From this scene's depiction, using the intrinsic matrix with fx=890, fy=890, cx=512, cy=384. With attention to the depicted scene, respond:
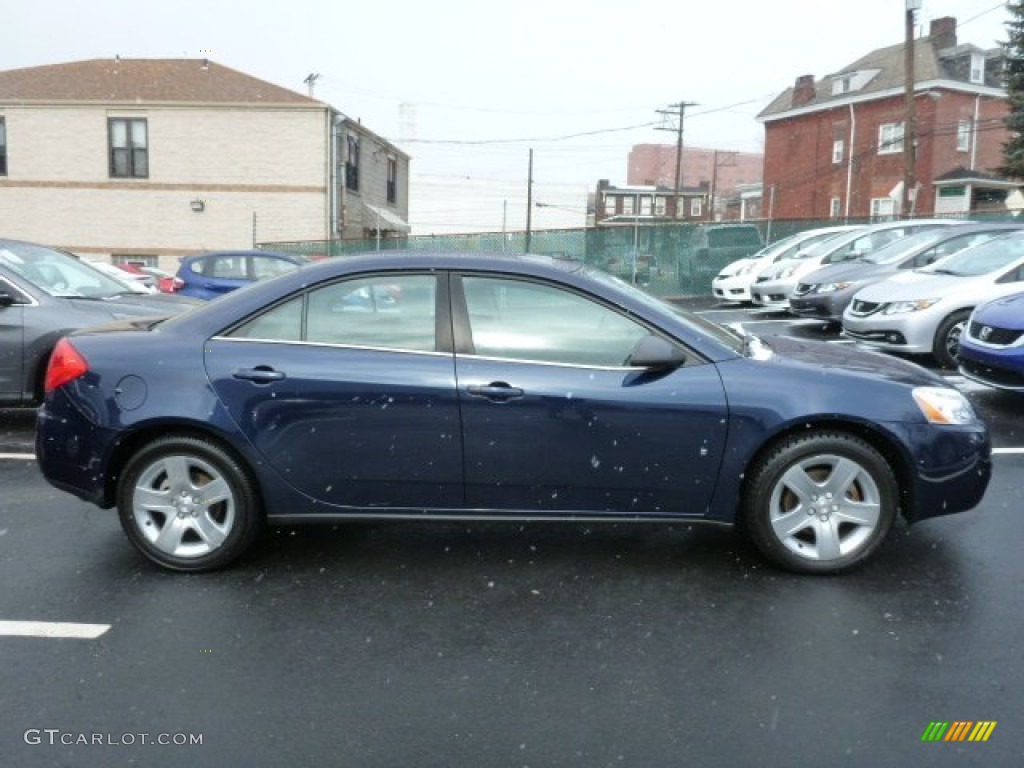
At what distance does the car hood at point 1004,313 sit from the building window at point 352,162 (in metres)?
26.8

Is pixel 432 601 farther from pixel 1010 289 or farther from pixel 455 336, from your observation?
pixel 1010 289

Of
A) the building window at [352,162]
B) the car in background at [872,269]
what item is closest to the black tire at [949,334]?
the car in background at [872,269]

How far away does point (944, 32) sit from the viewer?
43.0m

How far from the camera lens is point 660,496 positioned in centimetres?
396

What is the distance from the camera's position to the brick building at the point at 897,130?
40.3 m

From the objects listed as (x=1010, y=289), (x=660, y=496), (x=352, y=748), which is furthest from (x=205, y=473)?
(x=1010, y=289)

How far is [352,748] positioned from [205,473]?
1.76 metres

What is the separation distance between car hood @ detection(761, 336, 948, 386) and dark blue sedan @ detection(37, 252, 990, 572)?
1.1 inches

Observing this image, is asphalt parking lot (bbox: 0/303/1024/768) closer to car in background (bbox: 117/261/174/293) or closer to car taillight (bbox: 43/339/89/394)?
car taillight (bbox: 43/339/89/394)

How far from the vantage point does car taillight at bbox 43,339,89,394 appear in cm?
414

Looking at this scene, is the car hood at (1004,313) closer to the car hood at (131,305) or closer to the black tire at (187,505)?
the black tire at (187,505)

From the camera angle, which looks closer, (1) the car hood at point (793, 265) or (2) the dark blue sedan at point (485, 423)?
(2) the dark blue sedan at point (485, 423)

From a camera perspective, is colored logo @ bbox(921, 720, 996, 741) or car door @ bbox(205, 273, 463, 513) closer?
colored logo @ bbox(921, 720, 996, 741)

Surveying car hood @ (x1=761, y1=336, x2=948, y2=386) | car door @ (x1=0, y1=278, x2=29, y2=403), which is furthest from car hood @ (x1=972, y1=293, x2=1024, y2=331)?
car door @ (x1=0, y1=278, x2=29, y2=403)
